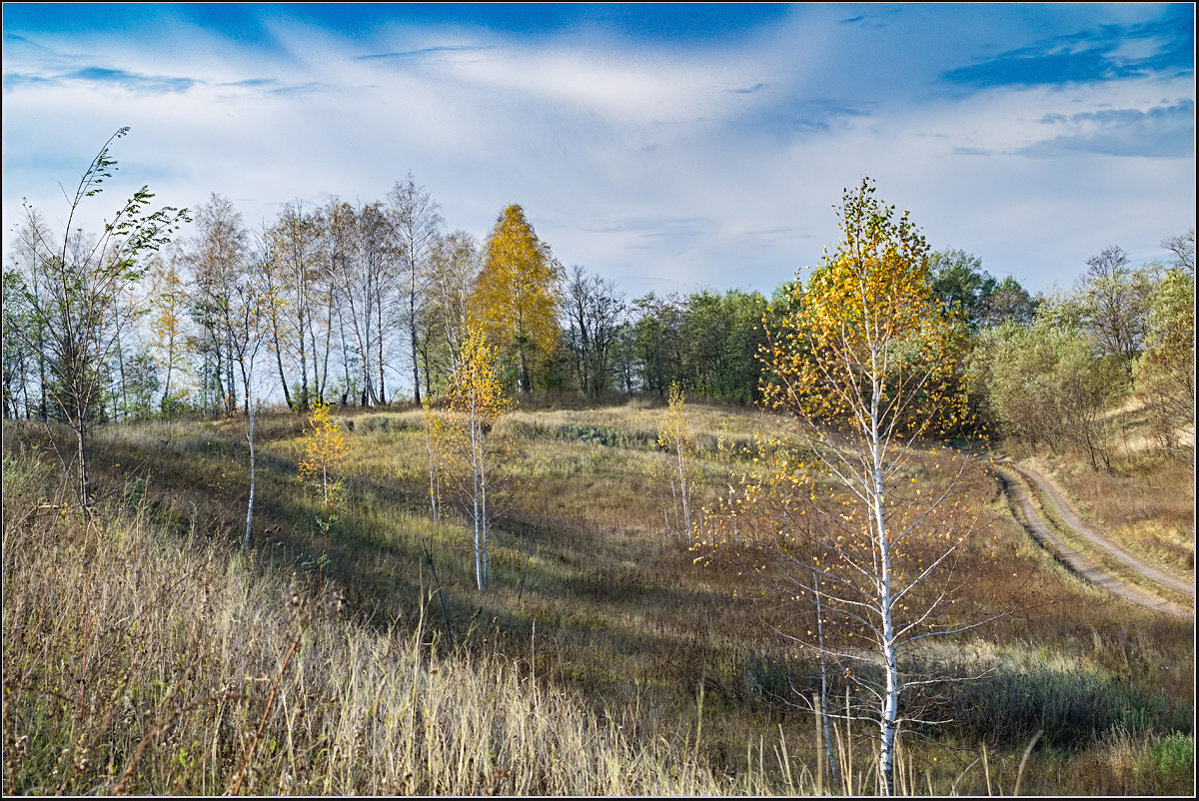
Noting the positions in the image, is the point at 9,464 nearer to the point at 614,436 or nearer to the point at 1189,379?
the point at 614,436

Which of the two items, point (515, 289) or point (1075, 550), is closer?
point (1075, 550)

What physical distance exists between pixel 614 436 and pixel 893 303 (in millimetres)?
27563

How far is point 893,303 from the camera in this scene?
22.9 feet

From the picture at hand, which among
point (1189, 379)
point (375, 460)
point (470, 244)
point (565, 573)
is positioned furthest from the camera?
point (470, 244)

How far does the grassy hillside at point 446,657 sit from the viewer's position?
Answer: 3.36m

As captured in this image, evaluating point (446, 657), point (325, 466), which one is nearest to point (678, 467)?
point (325, 466)

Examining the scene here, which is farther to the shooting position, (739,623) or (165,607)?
(739,623)

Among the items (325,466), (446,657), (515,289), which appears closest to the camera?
(446,657)

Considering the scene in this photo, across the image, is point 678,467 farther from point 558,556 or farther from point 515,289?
point 515,289

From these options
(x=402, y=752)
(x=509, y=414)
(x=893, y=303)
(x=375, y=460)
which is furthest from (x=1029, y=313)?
(x=402, y=752)

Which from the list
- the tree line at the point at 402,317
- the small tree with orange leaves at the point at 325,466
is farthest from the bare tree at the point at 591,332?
the small tree with orange leaves at the point at 325,466

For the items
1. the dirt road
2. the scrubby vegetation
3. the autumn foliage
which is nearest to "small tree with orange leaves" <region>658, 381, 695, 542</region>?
the scrubby vegetation

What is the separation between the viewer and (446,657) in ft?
22.5

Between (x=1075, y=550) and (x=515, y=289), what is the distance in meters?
28.6
